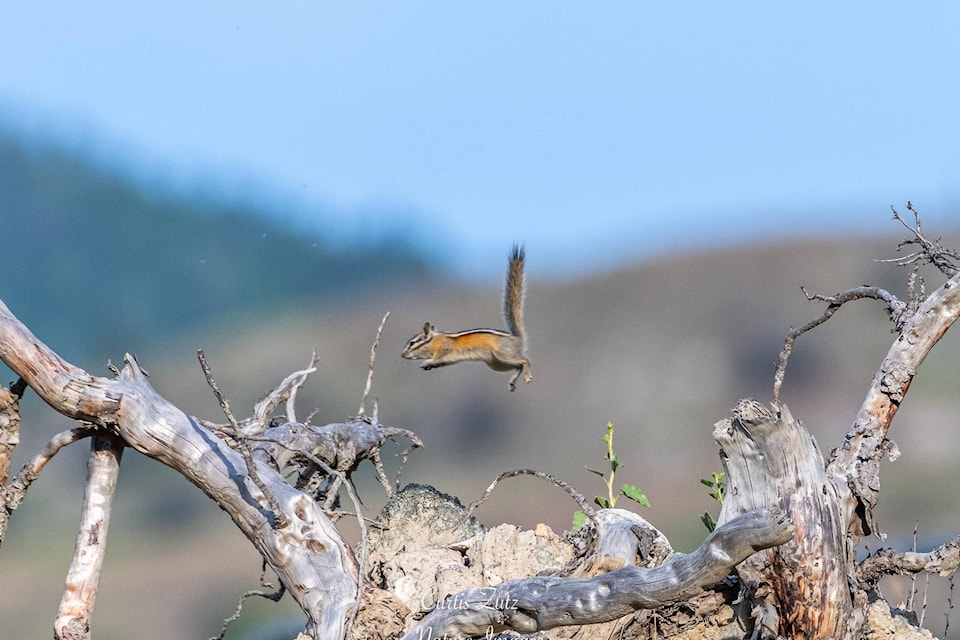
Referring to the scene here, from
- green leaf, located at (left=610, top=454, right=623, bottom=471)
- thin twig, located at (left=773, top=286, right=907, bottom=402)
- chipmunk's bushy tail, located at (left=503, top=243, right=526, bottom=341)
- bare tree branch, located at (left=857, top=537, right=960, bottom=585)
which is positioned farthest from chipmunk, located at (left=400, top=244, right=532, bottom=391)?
bare tree branch, located at (left=857, top=537, right=960, bottom=585)

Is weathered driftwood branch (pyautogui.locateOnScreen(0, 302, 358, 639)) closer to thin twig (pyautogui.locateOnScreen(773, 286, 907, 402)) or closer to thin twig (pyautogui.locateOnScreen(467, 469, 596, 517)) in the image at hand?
thin twig (pyautogui.locateOnScreen(467, 469, 596, 517))

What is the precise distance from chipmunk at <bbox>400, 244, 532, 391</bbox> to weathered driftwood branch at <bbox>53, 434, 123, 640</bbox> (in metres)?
3.68

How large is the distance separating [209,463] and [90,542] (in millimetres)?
705

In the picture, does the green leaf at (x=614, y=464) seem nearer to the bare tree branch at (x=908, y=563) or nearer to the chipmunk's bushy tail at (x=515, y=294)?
the bare tree branch at (x=908, y=563)

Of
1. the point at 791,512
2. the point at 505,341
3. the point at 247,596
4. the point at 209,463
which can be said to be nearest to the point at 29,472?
the point at 209,463

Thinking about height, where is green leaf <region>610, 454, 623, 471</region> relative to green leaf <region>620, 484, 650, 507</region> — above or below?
above

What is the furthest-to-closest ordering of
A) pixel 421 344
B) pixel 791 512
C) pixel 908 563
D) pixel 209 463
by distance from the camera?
pixel 421 344
pixel 209 463
pixel 908 563
pixel 791 512

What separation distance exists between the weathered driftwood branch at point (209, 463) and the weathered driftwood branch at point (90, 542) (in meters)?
0.23

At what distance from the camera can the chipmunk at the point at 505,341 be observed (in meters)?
8.60

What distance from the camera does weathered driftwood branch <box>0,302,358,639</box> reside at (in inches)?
195

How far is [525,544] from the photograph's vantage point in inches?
204

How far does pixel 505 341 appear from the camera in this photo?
339 inches

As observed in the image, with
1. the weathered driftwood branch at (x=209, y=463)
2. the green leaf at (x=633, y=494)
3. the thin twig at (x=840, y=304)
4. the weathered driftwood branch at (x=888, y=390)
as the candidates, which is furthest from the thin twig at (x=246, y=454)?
the weathered driftwood branch at (x=888, y=390)

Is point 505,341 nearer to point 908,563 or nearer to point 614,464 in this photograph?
point 614,464
